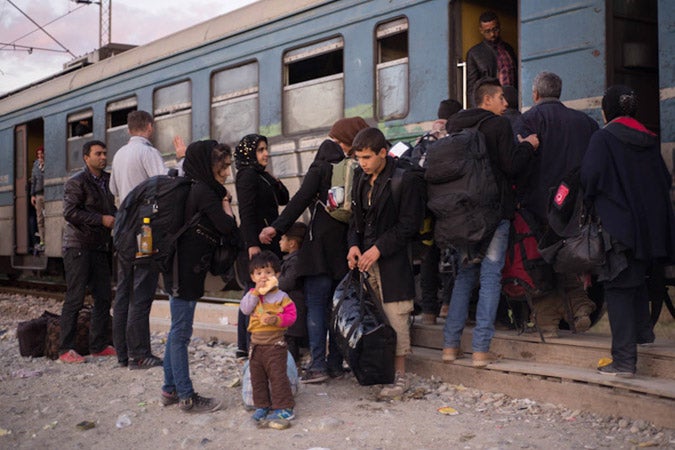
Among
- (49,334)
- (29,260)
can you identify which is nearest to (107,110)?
(29,260)

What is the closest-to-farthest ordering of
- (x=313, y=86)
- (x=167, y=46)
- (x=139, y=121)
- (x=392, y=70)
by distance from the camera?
(x=139, y=121), (x=392, y=70), (x=313, y=86), (x=167, y=46)

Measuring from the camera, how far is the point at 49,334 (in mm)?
7410

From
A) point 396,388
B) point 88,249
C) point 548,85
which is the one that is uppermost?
point 548,85

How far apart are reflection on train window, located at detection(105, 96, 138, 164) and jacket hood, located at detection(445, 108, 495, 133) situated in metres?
6.60

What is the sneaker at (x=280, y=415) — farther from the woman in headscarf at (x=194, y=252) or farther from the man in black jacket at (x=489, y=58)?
the man in black jacket at (x=489, y=58)

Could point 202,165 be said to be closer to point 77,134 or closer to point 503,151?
point 503,151

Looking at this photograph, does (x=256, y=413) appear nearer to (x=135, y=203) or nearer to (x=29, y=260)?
(x=135, y=203)

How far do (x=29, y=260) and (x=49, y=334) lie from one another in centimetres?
759

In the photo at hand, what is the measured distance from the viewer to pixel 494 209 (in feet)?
17.6

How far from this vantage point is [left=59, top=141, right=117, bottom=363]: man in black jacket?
7113 millimetres

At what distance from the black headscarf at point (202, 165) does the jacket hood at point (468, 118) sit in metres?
1.47

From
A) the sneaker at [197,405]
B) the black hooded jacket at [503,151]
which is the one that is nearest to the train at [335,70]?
the black hooded jacket at [503,151]

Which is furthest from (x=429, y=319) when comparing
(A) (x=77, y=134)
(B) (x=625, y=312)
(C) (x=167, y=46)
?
(A) (x=77, y=134)

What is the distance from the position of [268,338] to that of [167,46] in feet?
21.6
